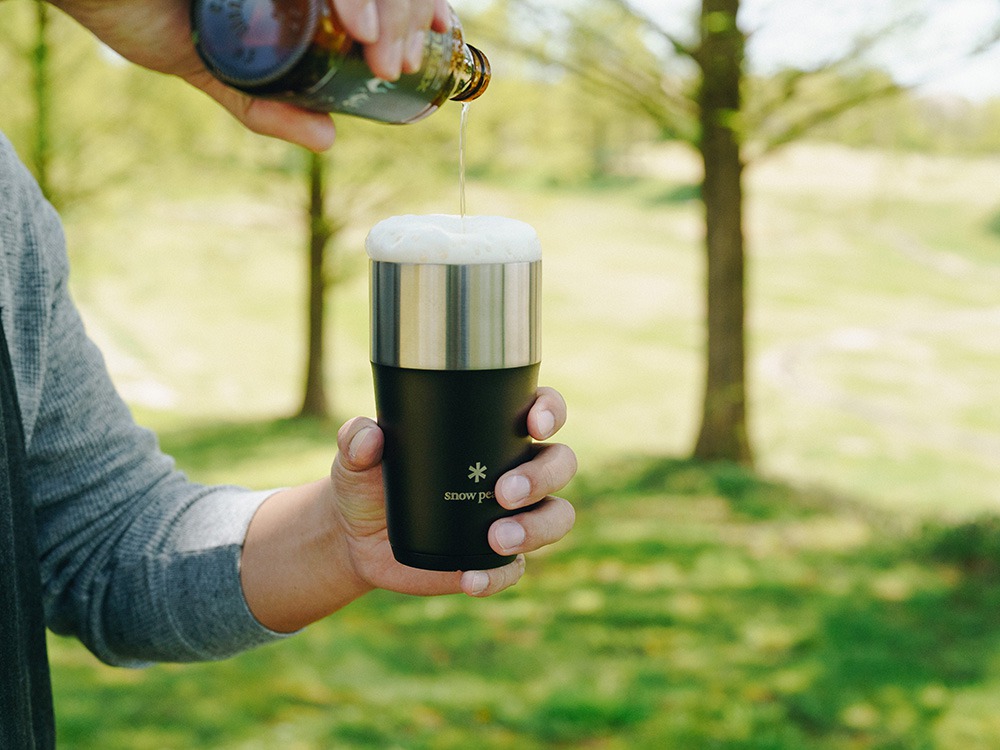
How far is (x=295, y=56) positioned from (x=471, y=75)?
0.31 meters

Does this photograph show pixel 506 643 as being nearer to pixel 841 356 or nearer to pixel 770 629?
pixel 770 629

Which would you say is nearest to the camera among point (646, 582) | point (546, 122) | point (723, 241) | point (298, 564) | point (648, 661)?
point (298, 564)

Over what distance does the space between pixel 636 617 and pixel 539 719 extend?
1230mm

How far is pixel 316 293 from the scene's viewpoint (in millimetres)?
12039

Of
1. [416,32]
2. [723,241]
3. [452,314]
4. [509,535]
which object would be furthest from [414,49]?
[723,241]

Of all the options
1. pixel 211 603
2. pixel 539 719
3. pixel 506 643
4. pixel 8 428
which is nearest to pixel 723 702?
pixel 539 719

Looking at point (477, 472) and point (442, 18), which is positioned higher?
point (442, 18)

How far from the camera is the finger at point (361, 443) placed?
50.3 inches

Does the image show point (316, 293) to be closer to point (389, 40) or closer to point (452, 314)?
point (452, 314)

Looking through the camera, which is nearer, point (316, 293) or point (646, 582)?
point (646, 582)

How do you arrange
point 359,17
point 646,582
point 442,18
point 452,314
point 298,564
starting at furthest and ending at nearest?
1. point 646,582
2. point 298,564
3. point 452,314
4. point 442,18
5. point 359,17

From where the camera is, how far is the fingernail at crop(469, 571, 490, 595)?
4.15 ft

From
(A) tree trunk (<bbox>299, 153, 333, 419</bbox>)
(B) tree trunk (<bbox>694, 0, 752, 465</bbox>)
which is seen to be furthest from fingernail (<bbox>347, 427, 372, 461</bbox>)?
(A) tree trunk (<bbox>299, 153, 333, 419</bbox>)

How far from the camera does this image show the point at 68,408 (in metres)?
1.50
